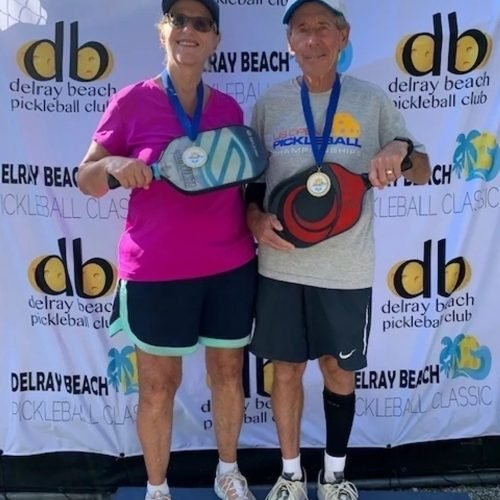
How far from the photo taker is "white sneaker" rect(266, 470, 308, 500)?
8.12ft

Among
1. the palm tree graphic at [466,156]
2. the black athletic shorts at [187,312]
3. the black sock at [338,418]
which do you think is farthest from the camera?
the palm tree graphic at [466,156]

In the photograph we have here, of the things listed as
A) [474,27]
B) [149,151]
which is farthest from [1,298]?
[474,27]

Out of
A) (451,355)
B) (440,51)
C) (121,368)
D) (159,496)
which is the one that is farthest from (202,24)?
(451,355)

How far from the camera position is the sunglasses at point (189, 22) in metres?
2.15

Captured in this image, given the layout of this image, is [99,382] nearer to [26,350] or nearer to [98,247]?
[26,350]

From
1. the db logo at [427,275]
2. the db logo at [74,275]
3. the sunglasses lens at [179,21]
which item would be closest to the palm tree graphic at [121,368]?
the db logo at [74,275]

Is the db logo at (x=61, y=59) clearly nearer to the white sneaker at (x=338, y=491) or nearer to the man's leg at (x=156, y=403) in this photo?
the man's leg at (x=156, y=403)

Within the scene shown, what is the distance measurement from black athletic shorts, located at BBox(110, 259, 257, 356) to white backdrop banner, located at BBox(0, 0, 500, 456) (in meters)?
0.69

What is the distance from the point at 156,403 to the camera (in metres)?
2.36

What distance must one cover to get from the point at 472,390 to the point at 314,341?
1.08 metres

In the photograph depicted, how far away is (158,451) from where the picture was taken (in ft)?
7.94

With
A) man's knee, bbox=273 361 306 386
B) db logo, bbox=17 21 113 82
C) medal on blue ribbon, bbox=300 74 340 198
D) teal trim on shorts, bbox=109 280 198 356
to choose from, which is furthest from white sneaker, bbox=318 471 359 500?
db logo, bbox=17 21 113 82

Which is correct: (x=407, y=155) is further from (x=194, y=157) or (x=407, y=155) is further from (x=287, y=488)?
(x=287, y=488)

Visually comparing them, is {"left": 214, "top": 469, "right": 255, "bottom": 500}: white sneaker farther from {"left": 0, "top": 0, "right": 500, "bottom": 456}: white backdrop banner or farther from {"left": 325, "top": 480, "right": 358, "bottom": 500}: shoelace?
{"left": 0, "top": 0, "right": 500, "bottom": 456}: white backdrop banner
